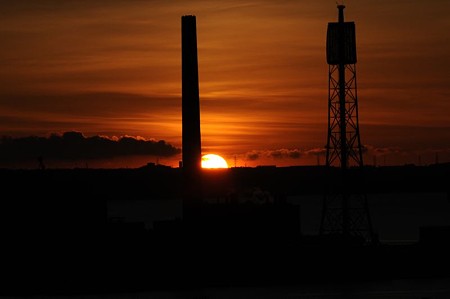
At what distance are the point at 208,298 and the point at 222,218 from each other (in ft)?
48.1

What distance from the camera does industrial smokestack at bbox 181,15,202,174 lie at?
72.1m

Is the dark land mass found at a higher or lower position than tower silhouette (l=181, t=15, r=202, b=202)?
lower

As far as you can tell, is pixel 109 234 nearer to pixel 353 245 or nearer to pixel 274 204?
pixel 274 204

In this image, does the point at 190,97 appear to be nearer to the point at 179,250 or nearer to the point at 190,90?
the point at 190,90

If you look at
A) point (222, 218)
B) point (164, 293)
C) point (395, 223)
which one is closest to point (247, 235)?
point (222, 218)

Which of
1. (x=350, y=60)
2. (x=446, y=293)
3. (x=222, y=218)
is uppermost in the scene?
(x=350, y=60)

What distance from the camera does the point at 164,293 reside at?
6844 cm

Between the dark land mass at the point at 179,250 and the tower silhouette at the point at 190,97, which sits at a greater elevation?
the tower silhouette at the point at 190,97

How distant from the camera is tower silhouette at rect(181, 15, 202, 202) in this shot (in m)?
72.1

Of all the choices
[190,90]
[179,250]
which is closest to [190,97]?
[190,90]

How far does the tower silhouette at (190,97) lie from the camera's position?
7212 centimetres

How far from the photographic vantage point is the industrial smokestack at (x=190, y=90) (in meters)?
72.1

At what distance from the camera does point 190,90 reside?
72.6 m

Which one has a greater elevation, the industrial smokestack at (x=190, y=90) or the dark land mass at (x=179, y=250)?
the industrial smokestack at (x=190, y=90)
